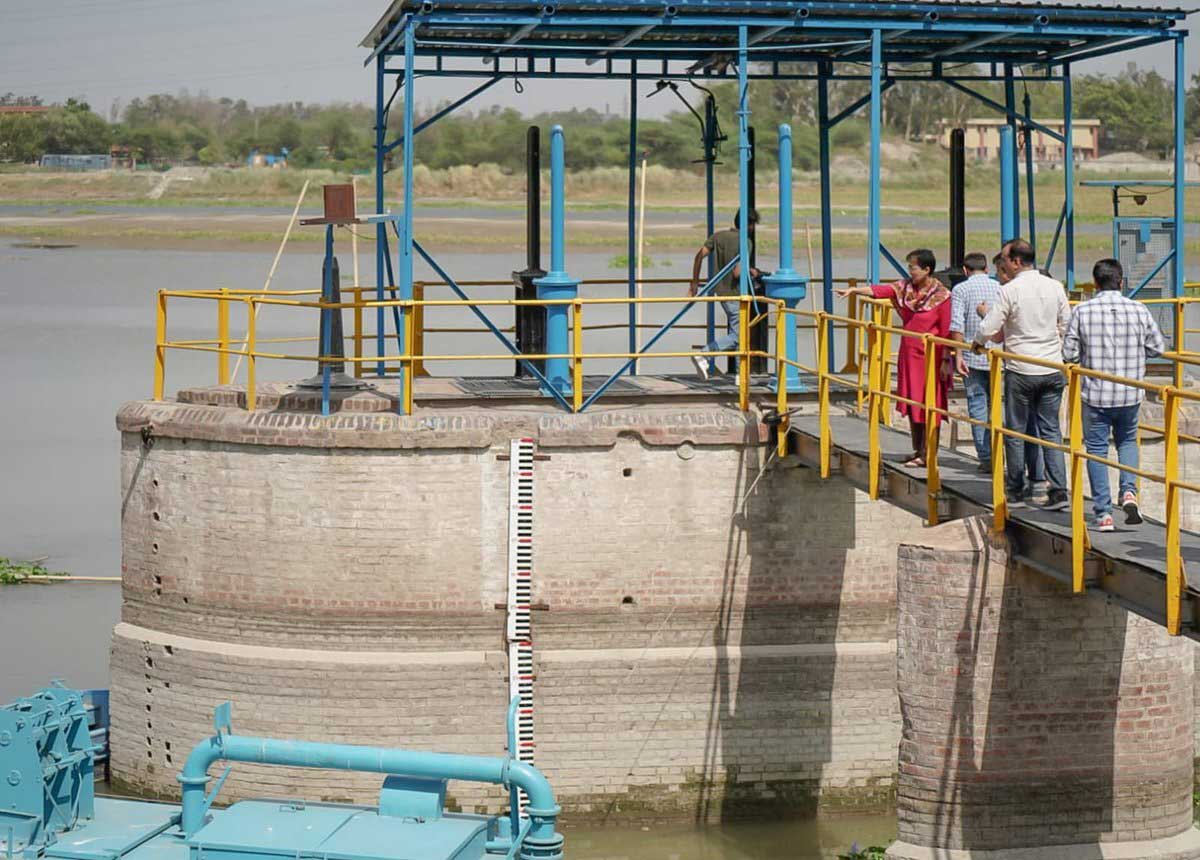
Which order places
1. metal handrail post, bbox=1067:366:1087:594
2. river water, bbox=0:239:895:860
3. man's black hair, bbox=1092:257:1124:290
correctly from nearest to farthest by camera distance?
1. metal handrail post, bbox=1067:366:1087:594
2. man's black hair, bbox=1092:257:1124:290
3. river water, bbox=0:239:895:860

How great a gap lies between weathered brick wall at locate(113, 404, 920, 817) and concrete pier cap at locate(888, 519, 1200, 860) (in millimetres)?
2990

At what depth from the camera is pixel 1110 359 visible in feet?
40.9

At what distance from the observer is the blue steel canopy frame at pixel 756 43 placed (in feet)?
58.0

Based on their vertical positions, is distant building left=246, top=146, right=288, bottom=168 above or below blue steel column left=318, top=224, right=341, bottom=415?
above

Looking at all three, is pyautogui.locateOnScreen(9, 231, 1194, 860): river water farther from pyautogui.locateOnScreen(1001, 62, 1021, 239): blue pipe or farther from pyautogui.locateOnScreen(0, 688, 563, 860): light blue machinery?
pyautogui.locateOnScreen(1001, 62, 1021, 239): blue pipe

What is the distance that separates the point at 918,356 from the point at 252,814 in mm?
5634

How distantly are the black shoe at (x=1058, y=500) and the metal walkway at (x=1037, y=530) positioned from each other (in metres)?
0.08

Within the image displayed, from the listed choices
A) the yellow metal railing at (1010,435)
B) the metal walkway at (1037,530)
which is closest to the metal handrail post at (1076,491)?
the yellow metal railing at (1010,435)

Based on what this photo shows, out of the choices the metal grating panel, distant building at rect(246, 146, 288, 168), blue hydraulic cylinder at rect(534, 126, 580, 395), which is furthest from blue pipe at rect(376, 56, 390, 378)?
distant building at rect(246, 146, 288, 168)

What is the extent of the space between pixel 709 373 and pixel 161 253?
50.0 metres

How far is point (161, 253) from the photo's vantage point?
6744cm

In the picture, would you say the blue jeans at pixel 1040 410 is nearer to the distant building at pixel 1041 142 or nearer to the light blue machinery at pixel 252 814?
the light blue machinery at pixel 252 814

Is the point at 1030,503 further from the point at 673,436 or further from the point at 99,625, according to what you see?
the point at 99,625

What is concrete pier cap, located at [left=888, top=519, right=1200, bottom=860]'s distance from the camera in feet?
43.7
